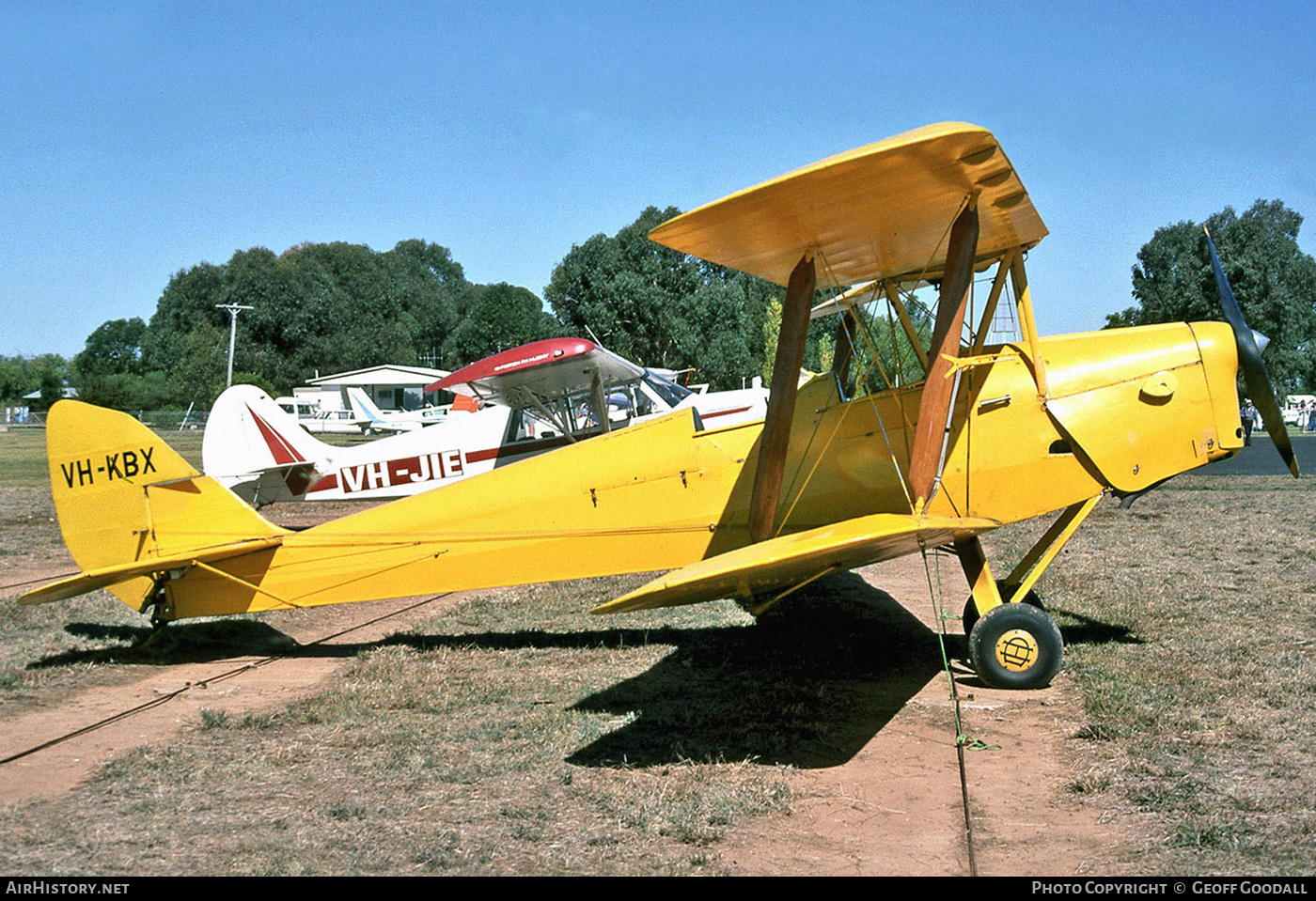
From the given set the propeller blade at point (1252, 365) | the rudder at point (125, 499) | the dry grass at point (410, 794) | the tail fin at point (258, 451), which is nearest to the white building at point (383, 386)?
the tail fin at point (258, 451)

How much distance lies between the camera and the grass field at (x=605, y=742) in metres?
3.71

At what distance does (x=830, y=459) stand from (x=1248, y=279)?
45341mm

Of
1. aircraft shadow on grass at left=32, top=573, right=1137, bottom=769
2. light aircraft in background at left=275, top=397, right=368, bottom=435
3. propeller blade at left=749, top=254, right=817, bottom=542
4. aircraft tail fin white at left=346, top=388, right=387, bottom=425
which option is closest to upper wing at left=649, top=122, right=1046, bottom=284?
propeller blade at left=749, top=254, right=817, bottom=542

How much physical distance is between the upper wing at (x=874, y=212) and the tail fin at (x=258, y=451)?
920cm

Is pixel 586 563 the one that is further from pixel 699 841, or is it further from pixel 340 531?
pixel 699 841

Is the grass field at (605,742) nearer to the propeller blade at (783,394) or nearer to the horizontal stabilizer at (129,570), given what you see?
the horizontal stabilizer at (129,570)

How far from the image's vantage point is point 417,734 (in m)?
5.27

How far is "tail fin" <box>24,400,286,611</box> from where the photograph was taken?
6.97 m

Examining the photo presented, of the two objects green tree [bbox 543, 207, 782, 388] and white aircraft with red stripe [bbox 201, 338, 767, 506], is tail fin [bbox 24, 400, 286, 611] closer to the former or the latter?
white aircraft with red stripe [bbox 201, 338, 767, 506]

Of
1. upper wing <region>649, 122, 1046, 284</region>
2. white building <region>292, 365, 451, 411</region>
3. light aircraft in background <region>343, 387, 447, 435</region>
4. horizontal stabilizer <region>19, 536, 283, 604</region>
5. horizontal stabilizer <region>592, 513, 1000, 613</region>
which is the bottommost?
horizontal stabilizer <region>592, 513, 1000, 613</region>

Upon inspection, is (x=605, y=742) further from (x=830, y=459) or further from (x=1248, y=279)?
(x=1248, y=279)

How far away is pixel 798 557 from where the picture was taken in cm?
429

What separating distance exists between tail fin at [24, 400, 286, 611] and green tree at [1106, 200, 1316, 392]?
132ft
